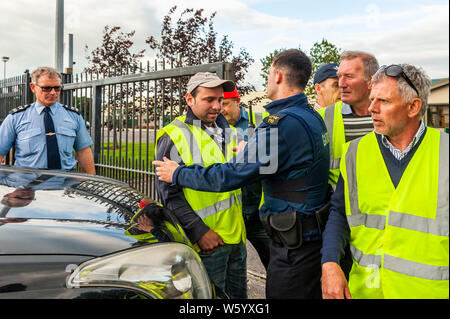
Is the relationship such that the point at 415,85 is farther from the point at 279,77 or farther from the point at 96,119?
the point at 96,119

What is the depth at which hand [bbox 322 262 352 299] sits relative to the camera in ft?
5.82

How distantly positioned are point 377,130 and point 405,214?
40 centimetres

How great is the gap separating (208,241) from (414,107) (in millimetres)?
1389

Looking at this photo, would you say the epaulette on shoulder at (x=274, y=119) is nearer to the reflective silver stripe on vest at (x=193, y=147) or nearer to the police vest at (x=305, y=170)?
the police vest at (x=305, y=170)

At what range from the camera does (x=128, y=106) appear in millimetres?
6105

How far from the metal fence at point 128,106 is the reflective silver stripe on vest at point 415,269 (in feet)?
8.17

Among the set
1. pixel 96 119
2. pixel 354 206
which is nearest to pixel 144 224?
pixel 354 206

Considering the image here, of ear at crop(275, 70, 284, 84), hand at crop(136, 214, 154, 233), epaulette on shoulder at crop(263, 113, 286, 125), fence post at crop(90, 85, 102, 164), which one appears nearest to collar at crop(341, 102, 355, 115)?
ear at crop(275, 70, 284, 84)

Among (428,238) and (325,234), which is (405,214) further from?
(325,234)

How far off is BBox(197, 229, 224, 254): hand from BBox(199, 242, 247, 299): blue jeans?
0.19 ft

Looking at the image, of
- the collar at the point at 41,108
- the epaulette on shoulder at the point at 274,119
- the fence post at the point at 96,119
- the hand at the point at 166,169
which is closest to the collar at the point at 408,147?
the epaulette on shoulder at the point at 274,119

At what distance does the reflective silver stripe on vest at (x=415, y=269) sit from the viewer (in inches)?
61.7
